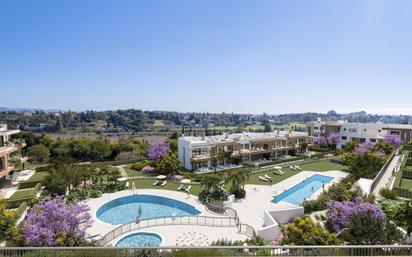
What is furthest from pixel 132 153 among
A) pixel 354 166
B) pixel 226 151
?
pixel 354 166

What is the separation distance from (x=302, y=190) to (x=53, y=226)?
26.8 m

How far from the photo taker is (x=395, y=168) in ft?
112

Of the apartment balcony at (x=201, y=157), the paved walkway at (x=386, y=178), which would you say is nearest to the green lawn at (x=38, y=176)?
the apartment balcony at (x=201, y=157)

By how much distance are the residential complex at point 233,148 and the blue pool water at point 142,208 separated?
13638 mm

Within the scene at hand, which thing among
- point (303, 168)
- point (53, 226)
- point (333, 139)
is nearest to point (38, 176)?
point (53, 226)

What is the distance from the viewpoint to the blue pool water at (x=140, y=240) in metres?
17.4

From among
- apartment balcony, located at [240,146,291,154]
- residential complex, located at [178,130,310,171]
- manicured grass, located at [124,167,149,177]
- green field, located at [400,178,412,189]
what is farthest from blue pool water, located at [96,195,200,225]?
green field, located at [400,178,412,189]

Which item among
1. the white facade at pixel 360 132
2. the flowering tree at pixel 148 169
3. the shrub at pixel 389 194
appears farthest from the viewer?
the white facade at pixel 360 132

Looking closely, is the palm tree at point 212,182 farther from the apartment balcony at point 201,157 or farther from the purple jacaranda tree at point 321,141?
the purple jacaranda tree at point 321,141

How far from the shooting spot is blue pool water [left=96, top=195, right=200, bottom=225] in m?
22.8

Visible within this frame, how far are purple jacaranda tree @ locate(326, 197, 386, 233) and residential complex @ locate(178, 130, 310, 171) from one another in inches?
966

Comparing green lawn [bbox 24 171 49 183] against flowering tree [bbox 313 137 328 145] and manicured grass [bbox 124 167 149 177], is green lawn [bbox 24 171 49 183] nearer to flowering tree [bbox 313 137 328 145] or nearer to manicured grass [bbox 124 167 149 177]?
manicured grass [bbox 124 167 149 177]

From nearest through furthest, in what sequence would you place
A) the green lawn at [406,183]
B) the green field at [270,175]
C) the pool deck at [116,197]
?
the pool deck at [116,197] < the green lawn at [406,183] < the green field at [270,175]

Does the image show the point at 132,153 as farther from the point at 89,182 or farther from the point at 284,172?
the point at 284,172
